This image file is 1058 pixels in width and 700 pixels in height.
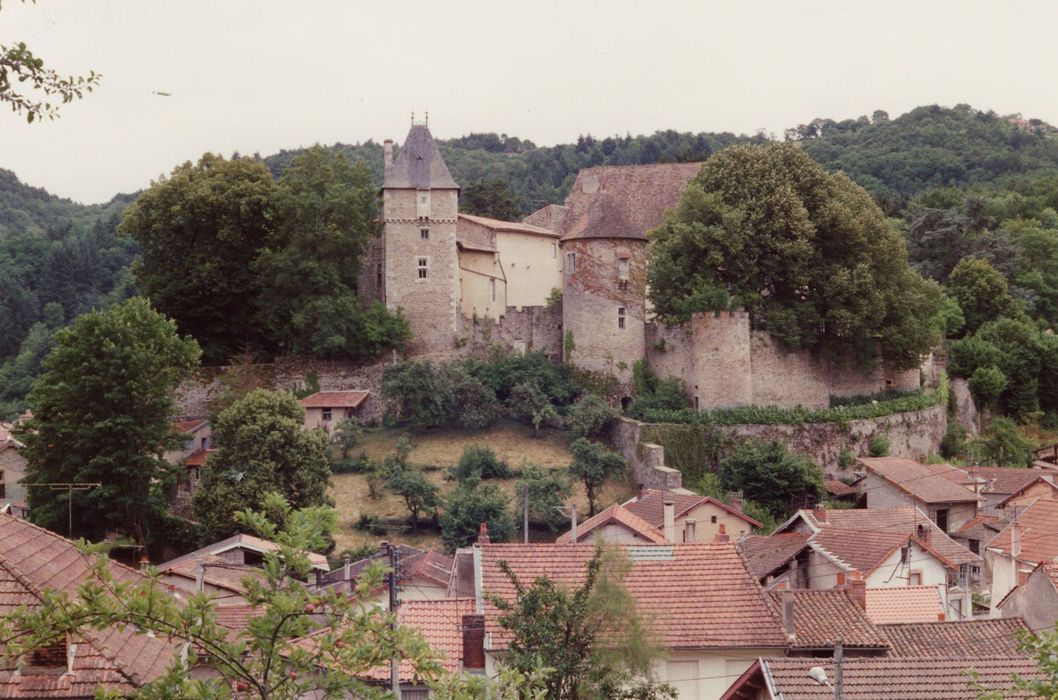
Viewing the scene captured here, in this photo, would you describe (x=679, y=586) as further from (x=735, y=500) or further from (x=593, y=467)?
A: (x=593, y=467)

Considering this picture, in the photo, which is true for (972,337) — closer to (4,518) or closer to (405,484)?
(405,484)

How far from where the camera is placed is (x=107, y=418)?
1630 inches

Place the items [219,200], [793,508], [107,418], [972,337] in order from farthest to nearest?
[972,337] < [219,200] < [793,508] < [107,418]

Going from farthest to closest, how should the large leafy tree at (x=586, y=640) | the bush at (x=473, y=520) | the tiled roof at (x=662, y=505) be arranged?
the bush at (x=473, y=520) → the tiled roof at (x=662, y=505) → the large leafy tree at (x=586, y=640)

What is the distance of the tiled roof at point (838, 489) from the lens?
1818 inches

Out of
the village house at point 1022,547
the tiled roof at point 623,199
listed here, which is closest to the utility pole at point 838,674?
the village house at point 1022,547

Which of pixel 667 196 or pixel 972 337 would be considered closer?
pixel 667 196

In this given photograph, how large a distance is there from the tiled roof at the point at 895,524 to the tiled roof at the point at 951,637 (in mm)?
10021

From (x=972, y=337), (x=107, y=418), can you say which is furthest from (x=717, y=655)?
(x=972, y=337)

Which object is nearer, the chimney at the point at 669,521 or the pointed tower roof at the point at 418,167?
the chimney at the point at 669,521

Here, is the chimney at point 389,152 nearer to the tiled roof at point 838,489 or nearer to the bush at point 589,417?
the bush at point 589,417

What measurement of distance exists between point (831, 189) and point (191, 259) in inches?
983

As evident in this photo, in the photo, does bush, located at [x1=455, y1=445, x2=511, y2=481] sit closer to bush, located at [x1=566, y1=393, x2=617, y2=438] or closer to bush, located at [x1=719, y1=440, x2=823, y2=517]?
bush, located at [x1=566, y1=393, x2=617, y2=438]

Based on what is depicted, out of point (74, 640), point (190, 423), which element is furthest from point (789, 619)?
point (190, 423)
